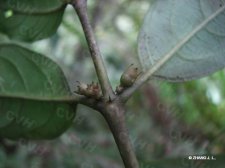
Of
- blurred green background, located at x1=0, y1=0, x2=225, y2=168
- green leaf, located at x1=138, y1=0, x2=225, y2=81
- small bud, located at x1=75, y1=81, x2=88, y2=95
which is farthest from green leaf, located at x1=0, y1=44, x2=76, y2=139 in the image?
blurred green background, located at x1=0, y1=0, x2=225, y2=168

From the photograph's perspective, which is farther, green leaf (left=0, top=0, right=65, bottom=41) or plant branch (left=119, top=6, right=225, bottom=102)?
green leaf (left=0, top=0, right=65, bottom=41)

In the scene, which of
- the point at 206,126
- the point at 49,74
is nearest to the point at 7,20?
the point at 49,74

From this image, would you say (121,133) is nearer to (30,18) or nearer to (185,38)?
(185,38)

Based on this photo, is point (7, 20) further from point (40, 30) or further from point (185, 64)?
point (185, 64)

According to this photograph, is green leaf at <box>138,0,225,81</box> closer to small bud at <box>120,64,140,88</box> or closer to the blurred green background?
small bud at <box>120,64,140,88</box>

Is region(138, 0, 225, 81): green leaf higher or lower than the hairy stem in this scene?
higher

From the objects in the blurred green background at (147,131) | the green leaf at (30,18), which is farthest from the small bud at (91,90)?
the blurred green background at (147,131)

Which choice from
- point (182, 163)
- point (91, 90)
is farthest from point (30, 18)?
point (182, 163)
